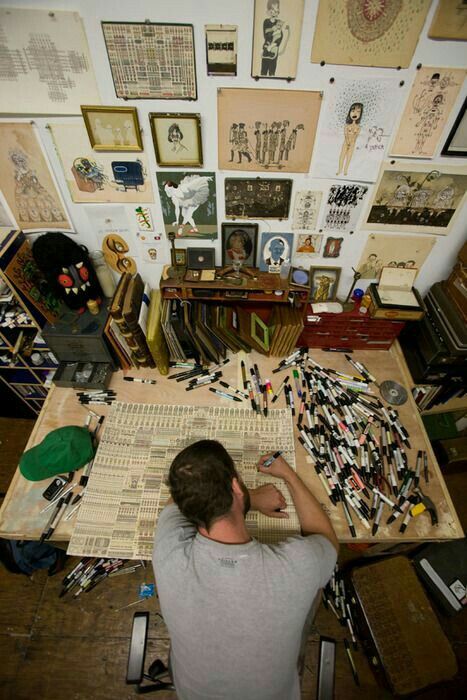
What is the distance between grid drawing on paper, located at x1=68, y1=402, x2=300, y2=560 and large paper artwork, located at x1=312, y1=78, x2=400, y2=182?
1274mm

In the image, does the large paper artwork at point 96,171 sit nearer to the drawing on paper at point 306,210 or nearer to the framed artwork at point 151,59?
the framed artwork at point 151,59

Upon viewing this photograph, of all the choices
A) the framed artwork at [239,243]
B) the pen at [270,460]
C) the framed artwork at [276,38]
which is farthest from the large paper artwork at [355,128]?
the pen at [270,460]

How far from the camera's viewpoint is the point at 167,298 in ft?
6.22

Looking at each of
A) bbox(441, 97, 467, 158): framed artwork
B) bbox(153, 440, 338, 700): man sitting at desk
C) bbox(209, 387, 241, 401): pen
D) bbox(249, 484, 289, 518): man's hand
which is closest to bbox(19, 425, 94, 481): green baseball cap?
bbox(153, 440, 338, 700): man sitting at desk

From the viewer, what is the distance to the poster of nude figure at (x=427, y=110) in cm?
136

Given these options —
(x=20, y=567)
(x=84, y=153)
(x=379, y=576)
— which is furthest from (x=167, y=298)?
(x=379, y=576)

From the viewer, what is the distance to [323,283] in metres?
2.10

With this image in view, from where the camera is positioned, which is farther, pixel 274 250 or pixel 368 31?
pixel 274 250

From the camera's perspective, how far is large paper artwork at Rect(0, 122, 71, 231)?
1534 mm

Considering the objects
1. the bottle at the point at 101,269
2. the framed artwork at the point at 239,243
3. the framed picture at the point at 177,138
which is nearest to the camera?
the framed picture at the point at 177,138

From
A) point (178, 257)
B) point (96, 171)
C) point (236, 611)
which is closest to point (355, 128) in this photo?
point (178, 257)

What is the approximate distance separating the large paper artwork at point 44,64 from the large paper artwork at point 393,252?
154cm

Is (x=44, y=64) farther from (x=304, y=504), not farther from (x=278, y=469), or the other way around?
(x=304, y=504)

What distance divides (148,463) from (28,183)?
152cm
